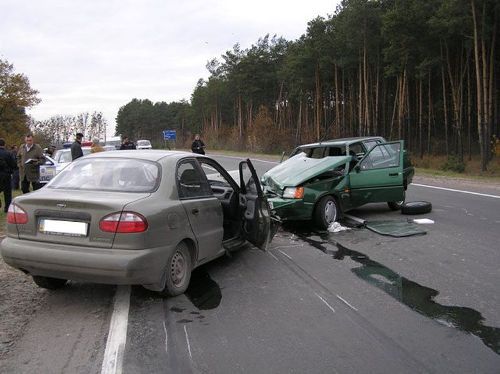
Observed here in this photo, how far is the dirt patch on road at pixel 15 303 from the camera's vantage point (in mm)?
4203

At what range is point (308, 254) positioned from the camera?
691cm

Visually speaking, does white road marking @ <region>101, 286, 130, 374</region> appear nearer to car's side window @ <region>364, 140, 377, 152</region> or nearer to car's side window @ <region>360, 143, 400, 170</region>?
car's side window @ <region>360, 143, 400, 170</region>

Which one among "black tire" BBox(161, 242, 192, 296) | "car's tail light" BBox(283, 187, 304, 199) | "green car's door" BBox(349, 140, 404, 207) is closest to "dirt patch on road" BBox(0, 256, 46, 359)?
"black tire" BBox(161, 242, 192, 296)

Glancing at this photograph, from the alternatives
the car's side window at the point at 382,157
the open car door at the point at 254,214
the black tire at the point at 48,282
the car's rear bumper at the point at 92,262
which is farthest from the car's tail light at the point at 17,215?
the car's side window at the point at 382,157

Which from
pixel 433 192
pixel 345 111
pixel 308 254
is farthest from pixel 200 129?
pixel 308 254

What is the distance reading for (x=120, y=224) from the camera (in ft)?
14.6

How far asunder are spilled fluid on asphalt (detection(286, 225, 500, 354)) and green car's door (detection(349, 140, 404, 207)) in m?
2.40

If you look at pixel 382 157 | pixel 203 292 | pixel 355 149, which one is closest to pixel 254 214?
pixel 203 292

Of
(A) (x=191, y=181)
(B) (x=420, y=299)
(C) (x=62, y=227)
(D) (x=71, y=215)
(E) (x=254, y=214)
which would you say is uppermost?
(A) (x=191, y=181)

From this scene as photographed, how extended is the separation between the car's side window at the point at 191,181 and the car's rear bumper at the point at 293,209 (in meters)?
2.57

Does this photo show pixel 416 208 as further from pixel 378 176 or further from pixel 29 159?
pixel 29 159

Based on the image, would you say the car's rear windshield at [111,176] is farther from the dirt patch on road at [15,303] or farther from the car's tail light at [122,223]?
the dirt patch on road at [15,303]

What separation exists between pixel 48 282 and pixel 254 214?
2455mm

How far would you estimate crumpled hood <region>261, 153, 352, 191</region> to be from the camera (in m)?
8.47
